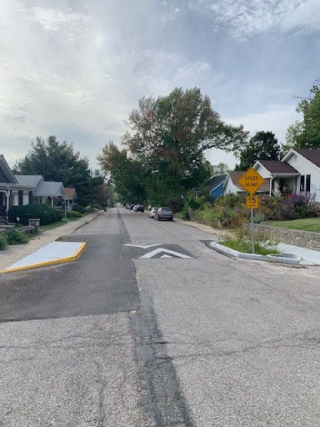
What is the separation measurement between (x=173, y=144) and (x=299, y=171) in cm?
2193

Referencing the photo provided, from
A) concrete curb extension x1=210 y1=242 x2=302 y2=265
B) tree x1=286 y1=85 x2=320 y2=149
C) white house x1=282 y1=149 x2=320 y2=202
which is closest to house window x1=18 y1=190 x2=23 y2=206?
concrete curb extension x1=210 y1=242 x2=302 y2=265

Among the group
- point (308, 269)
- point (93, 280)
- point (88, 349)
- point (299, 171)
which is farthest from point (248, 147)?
point (88, 349)

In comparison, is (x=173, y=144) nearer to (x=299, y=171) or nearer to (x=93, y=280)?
(x=299, y=171)

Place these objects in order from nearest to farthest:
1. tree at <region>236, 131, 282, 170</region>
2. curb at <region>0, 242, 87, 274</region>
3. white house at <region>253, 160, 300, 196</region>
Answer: curb at <region>0, 242, 87, 274</region>, white house at <region>253, 160, 300, 196</region>, tree at <region>236, 131, 282, 170</region>

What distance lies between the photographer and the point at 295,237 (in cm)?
1487

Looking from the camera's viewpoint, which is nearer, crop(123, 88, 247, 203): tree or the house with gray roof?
the house with gray roof

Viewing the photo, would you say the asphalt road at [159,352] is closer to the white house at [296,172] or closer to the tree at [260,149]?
the white house at [296,172]

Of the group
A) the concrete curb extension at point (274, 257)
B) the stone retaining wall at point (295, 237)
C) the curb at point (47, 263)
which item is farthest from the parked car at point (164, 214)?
the curb at point (47, 263)

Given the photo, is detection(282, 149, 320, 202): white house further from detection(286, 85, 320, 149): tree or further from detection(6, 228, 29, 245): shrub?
detection(6, 228, 29, 245): shrub

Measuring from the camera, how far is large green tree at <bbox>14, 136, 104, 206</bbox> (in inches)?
2259

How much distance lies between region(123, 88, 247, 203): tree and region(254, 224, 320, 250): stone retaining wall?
32.4 metres

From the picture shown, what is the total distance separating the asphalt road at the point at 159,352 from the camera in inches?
119

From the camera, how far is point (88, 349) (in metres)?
4.34

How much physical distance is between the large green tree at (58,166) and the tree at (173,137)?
1377cm
